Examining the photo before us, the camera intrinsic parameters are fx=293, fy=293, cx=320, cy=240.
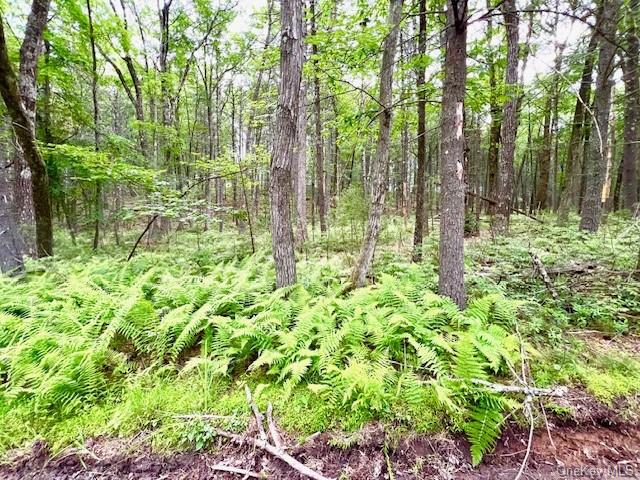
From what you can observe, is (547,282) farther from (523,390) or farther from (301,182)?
(301,182)

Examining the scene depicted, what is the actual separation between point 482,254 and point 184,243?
8367 mm

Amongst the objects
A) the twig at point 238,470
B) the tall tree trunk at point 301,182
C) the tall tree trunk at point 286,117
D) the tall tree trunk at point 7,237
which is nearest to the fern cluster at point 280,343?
the twig at point 238,470

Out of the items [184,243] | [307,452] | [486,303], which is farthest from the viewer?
[184,243]

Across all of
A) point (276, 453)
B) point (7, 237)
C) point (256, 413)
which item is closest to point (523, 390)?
point (276, 453)

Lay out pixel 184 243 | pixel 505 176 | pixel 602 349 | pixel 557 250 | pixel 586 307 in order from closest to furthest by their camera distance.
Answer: pixel 602 349
pixel 586 307
pixel 557 250
pixel 505 176
pixel 184 243

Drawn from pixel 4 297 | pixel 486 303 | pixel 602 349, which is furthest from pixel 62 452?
pixel 602 349

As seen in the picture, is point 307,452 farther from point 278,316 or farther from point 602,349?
point 602,349

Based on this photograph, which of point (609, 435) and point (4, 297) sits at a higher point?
point (4, 297)

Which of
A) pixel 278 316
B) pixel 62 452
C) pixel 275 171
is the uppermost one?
pixel 275 171

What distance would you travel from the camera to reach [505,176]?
26.6 ft

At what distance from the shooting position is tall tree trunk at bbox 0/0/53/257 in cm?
540

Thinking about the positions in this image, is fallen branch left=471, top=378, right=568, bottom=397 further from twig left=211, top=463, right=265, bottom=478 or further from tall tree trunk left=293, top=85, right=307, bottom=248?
tall tree trunk left=293, top=85, right=307, bottom=248

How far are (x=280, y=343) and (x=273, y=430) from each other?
962 millimetres

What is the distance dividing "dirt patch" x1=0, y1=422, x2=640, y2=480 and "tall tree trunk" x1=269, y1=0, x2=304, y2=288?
2543 millimetres
